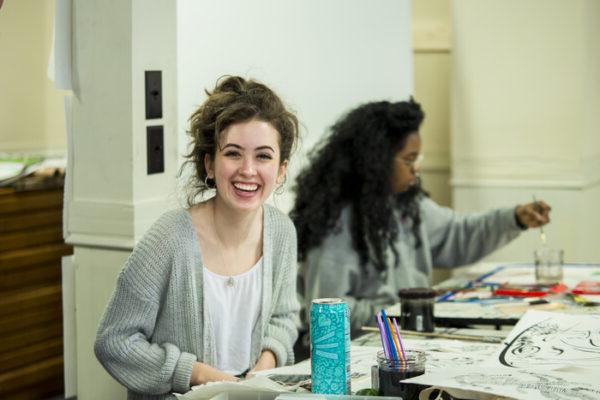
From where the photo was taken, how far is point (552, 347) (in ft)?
6.30

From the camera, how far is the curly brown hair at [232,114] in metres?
2.21

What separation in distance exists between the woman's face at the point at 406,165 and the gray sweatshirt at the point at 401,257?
159mm

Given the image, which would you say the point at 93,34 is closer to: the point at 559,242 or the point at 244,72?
the point at 244,72

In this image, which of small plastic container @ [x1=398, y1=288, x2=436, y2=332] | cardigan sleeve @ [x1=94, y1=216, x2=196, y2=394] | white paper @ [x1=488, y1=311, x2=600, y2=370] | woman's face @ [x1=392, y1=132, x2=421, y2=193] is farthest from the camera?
woman's face @ [x1=392, y1=132, x2=421, y2=193]

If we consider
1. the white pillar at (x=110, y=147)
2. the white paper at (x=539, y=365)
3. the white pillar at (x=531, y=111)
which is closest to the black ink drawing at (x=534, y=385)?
the white paper at (x=539, y=365)

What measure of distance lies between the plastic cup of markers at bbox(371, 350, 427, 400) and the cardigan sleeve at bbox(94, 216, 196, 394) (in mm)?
611

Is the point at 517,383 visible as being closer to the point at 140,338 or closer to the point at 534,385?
the point at 534,385

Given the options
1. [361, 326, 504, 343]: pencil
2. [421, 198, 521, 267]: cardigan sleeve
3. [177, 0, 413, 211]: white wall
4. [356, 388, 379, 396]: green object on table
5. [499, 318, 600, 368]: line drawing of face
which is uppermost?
[177, 0, 413, 211]: white wall

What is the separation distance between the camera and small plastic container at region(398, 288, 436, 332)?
2.38 meters

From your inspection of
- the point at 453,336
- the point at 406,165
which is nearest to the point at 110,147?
the point at 453,336

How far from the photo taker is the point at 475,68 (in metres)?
4.88

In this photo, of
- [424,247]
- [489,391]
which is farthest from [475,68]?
[489,391]

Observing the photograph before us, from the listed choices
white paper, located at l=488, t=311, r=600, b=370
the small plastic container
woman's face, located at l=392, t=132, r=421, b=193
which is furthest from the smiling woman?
woman's face, located at l=392, t=132, r=421, b=193

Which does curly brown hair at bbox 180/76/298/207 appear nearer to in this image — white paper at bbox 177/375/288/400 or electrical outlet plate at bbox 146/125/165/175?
electrical outlet plate at bbox 146/125/165/175
